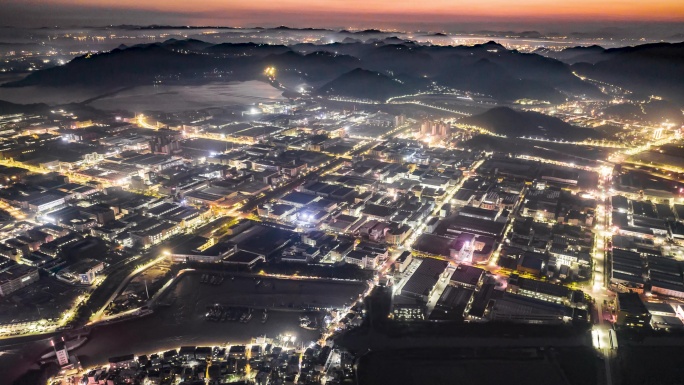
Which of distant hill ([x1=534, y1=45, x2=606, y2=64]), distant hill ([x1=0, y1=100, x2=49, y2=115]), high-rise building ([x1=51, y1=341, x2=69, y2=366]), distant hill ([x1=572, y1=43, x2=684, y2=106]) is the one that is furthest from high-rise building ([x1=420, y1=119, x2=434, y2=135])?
distant hill ([x1=534, y1=45, x2=606, y2=64])

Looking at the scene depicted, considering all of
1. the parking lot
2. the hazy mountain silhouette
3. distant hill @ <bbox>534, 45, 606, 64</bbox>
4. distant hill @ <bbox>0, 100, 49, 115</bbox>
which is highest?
distant hill @ <bbox>534, 45, 606, 64</bbox>

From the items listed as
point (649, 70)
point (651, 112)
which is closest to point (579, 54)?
point (649, 70)

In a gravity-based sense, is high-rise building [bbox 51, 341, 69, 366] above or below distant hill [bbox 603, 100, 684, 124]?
below

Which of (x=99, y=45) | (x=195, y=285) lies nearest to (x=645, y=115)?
(x=195, y=285)

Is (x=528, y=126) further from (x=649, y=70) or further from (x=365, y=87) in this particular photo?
(x=649, y=70)

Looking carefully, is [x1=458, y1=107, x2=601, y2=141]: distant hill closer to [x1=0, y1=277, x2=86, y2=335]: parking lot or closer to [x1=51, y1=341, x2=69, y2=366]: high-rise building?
[x1=0, y1=277, x2=86, y2=335]: parking lot

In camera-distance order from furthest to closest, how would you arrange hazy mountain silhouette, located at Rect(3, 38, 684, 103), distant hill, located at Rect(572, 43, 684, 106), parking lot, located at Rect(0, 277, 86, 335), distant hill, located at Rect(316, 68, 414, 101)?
1. distant hill, located at Rect(316, 68, 414, 101)
2. hazy mountain silhouette, located at Rect(3, 38, 684, 103)
3. distant hill, located at Rect(572, 43, 684, 106)
4. parking lot, located at Rect(0, 277, 86, 335)
